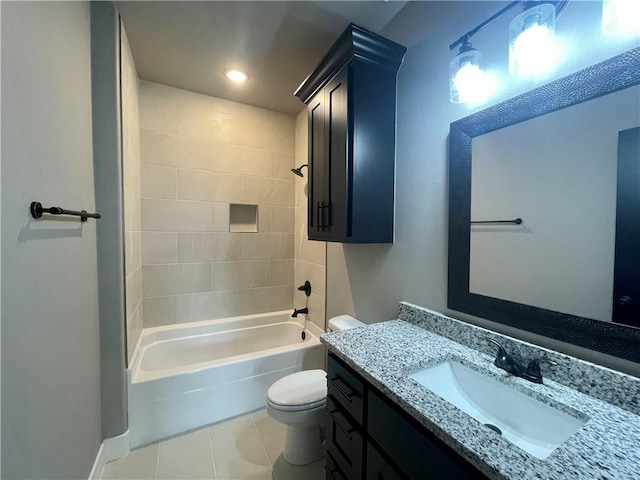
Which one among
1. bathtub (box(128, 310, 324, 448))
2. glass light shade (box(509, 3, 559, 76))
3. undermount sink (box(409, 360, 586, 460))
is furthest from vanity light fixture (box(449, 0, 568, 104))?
bathtub (box(128, 310, 324, 448))

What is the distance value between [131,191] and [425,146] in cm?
196

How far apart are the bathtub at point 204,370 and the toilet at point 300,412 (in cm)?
45

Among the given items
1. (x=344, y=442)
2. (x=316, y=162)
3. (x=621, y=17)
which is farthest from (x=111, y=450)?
(x=621, y=17)

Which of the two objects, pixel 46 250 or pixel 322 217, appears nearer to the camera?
pixel 46 250

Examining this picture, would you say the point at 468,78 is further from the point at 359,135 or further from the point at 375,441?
the point at 375,441

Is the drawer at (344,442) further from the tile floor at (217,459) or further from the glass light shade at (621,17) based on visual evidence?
the glass light shade at (621,17)

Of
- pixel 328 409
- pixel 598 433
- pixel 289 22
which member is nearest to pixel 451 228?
pixel 598 433

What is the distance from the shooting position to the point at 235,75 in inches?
81.7

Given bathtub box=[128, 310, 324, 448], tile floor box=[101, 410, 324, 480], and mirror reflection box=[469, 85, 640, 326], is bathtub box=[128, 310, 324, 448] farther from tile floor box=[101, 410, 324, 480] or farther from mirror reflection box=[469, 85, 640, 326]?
mirror reflection box=[469, 85, 640, 326]

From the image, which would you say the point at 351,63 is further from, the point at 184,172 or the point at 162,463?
the point at 162,463

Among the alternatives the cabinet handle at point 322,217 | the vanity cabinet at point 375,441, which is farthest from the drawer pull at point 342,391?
the cabinet handle at point 322,217

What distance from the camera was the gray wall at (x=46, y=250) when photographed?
76cm

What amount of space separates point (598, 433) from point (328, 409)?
852mm

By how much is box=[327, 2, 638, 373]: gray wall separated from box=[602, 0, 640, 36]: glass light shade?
13 centimetres
